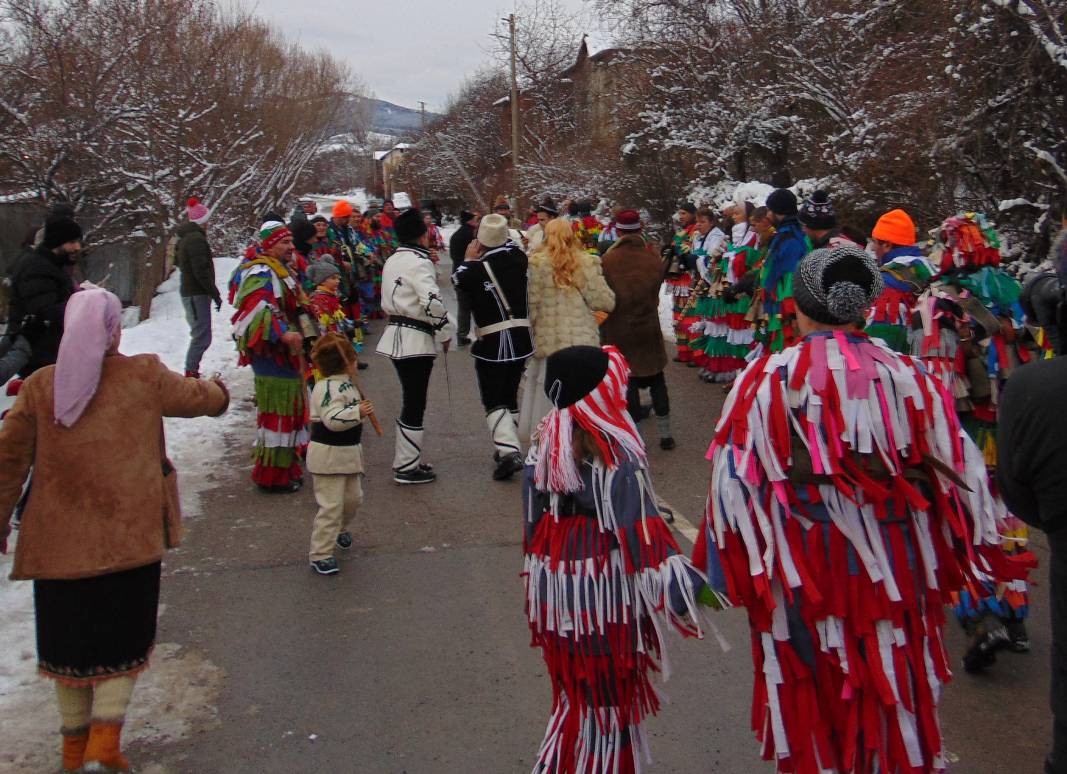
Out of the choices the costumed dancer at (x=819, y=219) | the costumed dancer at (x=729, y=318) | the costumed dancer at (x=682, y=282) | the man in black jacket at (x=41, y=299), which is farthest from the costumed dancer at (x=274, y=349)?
the costumed dancer at (x=682, y=282)

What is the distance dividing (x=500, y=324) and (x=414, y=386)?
80 cm

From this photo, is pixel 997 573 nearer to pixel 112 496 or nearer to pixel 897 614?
pixel 897 614

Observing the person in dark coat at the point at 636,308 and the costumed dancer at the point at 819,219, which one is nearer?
the costumed dancer at the point at 819,219

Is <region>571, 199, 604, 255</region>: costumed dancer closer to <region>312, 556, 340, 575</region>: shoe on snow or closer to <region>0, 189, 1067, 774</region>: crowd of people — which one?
<region>0, 189, 1067, 774</region>: crowd of people

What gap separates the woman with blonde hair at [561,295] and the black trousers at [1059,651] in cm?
498

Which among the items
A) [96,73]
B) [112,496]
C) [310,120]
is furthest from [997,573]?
[310,120]

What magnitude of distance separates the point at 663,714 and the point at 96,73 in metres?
15.3

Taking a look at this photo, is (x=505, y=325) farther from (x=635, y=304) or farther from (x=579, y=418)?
(x=579, y=418)

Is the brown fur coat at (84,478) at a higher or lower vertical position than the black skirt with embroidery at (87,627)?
higher

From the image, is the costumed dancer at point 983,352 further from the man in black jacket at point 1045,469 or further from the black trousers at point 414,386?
the black trousers at point 414,386

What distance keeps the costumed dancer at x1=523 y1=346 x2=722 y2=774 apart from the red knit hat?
517cm

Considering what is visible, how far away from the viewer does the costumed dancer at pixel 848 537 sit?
279cm

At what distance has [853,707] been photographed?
280cm

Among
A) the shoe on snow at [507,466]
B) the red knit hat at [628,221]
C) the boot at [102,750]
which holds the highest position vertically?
the red knit hat at [628,221]
